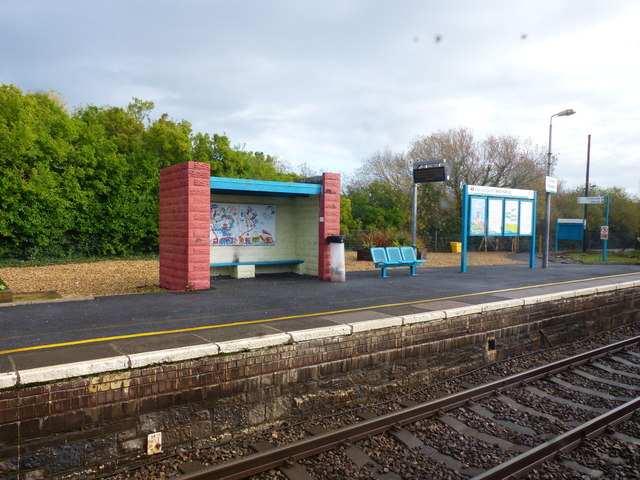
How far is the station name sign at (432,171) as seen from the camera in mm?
14953

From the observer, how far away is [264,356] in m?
5.45

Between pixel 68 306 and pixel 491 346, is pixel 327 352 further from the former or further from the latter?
pixel 68 306

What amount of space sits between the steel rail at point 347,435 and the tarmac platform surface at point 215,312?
1.38 m

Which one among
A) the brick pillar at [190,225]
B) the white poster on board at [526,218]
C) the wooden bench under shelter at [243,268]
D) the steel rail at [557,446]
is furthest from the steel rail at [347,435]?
the white poster on board at [526,218]

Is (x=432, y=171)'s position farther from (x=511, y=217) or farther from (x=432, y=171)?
(x=511, y=217)

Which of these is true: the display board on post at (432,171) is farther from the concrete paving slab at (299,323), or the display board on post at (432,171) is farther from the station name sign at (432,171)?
the concrete paving slab at (299,323)

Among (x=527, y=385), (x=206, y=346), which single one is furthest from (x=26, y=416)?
(x=527, y=385)

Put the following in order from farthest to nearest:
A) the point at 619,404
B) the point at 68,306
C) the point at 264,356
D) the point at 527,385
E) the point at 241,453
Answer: the point at 68,306 < the point at 527,385 < the point at 619,404 < the point at 264,356 < the point at 241,453

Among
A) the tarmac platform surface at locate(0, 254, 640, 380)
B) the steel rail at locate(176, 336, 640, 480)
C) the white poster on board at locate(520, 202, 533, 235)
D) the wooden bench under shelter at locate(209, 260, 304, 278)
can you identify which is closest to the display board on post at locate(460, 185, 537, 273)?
the white poster on board at locate(520, 202, 533, 235)

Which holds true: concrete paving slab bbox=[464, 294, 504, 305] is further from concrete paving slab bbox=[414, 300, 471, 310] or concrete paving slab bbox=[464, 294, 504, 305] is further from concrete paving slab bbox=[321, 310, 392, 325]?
concrete paving slab bbox=[321, 310, 392, 325]

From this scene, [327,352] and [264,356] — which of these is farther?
[327,352]

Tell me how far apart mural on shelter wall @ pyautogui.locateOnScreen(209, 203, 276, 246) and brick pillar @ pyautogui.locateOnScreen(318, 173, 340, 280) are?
61.4 inches

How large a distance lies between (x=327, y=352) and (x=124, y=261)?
15427 millimetres

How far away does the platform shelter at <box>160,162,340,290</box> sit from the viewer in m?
10.1
